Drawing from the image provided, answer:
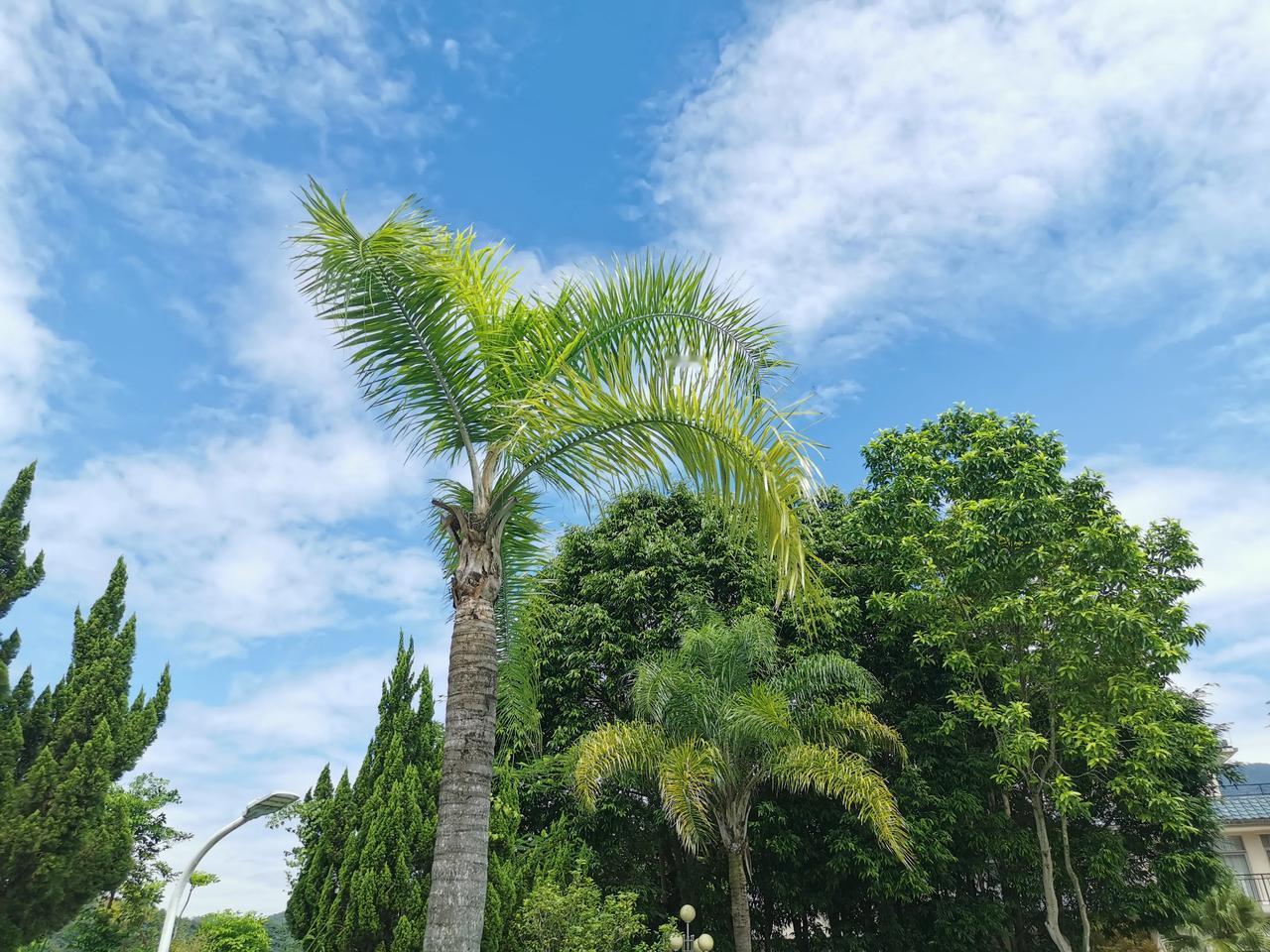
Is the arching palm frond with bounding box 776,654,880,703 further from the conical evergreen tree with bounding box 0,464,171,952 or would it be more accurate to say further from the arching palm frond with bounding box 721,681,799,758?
the conical evergreen tree with bounding box 0,464,171,952

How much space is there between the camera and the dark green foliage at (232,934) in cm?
1845

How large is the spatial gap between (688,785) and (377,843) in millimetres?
3877

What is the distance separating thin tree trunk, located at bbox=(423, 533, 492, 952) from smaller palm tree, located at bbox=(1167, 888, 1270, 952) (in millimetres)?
14466

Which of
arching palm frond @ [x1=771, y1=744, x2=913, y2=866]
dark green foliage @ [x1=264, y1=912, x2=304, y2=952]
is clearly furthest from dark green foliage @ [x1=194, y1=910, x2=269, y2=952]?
arching palm frond @ [x1=771, y1=744, x2=913, y2=866]

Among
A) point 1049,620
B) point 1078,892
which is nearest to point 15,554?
point 1049,620

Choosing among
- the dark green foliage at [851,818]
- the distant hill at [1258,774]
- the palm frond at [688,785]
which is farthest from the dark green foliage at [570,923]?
the distant hill at [1258,774]

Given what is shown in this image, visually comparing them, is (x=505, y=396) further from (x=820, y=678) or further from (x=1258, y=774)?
(x=1258, y=774)

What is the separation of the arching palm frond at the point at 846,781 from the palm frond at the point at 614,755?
1.72m

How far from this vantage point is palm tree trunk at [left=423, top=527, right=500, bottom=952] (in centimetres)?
529

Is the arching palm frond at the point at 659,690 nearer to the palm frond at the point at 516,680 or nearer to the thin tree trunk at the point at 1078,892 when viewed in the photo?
the palm frond at the point at 516,680

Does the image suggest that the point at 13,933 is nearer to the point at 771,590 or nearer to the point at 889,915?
the point at 771,590

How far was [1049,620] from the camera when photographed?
13.7 m

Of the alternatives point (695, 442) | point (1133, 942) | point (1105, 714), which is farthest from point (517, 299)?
point (1133, 942)

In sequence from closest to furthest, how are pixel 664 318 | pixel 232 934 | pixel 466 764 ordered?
pixel 466 764, pixel 664 318, pixel 232 934
